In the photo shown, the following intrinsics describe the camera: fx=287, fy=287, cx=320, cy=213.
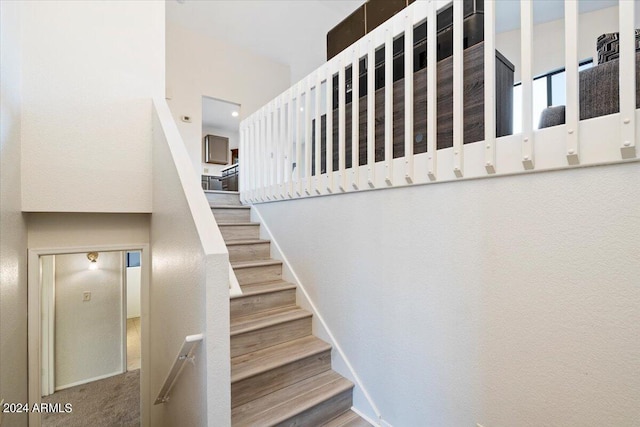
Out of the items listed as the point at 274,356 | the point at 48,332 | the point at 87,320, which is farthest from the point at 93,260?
the point at 274,356

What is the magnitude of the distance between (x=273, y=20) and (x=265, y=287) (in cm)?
381

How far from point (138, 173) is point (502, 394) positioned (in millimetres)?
2788

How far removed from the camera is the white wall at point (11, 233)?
5.20ft

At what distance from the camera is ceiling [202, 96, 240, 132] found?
5.82 m

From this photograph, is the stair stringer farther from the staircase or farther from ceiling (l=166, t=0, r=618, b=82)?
ceiling (l=166, t=0, r=618, b=82)

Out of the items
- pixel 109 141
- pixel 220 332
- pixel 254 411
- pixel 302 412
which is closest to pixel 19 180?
pixel 109 141

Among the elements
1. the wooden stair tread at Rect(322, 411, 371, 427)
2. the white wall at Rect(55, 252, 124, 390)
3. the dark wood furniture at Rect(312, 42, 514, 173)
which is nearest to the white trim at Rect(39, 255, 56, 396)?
the white wall at Rect(55, 252, 124, 390)

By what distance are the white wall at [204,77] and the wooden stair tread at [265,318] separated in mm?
2946

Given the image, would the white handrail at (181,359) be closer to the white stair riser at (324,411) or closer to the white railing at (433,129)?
the white stair riser at (324,411)

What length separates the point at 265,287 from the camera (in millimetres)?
2506

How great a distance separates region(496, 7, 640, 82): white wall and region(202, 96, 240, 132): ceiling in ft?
14.1

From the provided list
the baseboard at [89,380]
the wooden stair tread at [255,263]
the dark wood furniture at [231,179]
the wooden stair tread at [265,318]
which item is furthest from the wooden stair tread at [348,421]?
the dark wood furniture at [231,179]

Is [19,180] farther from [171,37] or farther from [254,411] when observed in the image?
[171,37]

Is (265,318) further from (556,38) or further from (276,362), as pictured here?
(556,38)
